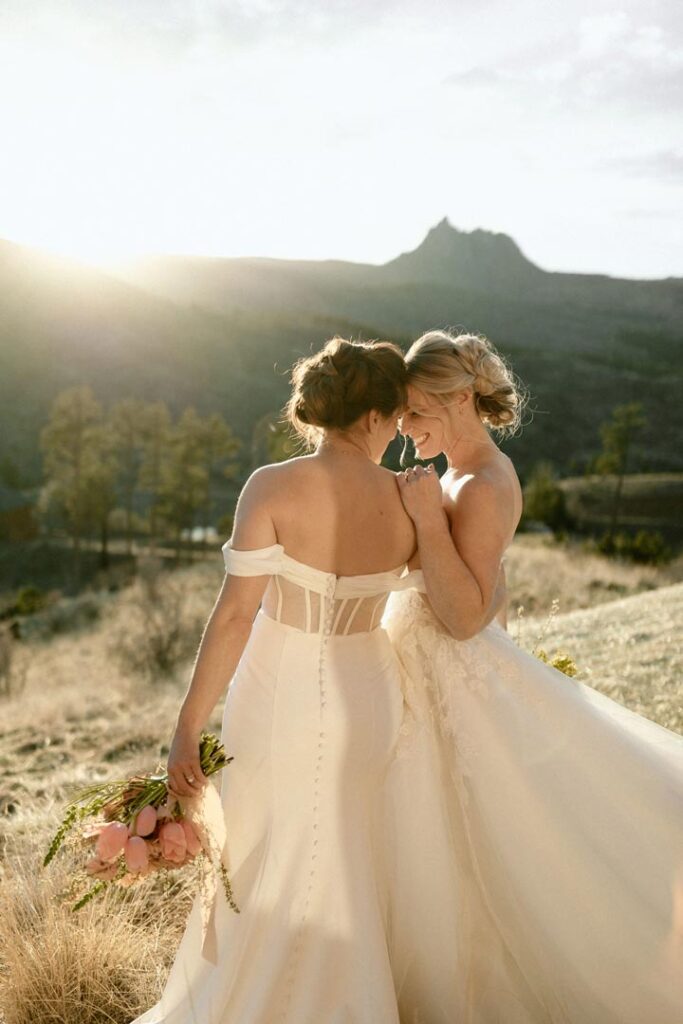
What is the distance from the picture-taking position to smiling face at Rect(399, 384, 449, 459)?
3.52m

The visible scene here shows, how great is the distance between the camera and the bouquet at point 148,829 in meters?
2.88

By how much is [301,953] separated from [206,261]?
554 ft

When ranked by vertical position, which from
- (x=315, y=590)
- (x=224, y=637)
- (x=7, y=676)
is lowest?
(x=7, y=676)

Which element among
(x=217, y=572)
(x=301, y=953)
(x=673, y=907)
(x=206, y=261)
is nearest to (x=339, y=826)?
(x=301, y=953)

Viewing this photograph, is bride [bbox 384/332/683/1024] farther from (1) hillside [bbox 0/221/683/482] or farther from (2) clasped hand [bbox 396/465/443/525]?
(1) hillside [bbox 0/221/683/482]

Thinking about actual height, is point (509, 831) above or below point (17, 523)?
above

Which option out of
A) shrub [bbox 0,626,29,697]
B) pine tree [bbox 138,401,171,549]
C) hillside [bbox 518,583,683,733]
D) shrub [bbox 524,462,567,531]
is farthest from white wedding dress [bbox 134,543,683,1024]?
pine tree [bbox 138,401,171,549]

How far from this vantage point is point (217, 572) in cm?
3569

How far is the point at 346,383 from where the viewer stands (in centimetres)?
292

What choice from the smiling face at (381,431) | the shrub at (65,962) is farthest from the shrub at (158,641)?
the smiling face at (381,431)

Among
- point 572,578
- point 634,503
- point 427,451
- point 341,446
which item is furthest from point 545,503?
point 341,446

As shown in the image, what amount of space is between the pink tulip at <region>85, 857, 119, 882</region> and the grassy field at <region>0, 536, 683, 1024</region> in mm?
1142

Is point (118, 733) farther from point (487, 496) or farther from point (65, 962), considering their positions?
point (487, 496)

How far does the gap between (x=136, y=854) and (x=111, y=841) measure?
9 cm
